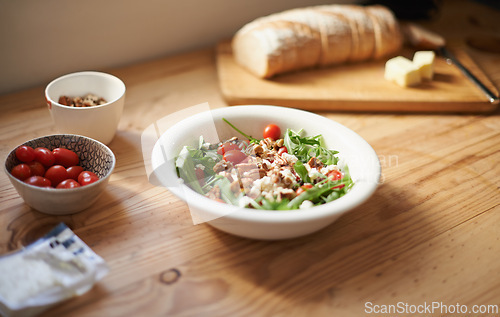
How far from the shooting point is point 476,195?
3.49 feet

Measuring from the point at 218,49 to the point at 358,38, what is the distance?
1.53ft

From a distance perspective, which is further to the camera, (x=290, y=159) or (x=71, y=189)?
(x=290, y=159)

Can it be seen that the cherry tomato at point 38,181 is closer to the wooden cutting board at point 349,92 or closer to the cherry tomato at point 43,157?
the cherry tomato at point 43,157

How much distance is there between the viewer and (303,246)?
35.6 inches

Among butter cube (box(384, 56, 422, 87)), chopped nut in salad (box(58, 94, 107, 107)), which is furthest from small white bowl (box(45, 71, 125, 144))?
butter cube (box(384, 56, 422, 87))

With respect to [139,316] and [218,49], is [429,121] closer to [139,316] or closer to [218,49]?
[218,49]

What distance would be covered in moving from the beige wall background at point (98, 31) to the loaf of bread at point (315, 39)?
0.17m

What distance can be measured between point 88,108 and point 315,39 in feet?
2.45

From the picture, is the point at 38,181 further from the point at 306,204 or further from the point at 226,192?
the point at 306,204

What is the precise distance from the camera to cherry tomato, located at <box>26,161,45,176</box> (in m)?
0.92

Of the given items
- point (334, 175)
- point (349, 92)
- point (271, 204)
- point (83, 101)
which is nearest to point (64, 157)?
point (83, 101)

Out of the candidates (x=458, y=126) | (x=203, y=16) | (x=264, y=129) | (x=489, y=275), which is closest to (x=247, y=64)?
(x=203, y=16)

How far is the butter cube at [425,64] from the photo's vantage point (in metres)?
1.42

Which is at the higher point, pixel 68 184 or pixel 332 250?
pixel 68 184
